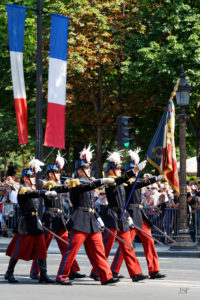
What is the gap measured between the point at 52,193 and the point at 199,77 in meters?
22.0

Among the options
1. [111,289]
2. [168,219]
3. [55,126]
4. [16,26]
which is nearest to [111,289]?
[111,289]

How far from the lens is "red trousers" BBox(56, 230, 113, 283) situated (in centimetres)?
1109

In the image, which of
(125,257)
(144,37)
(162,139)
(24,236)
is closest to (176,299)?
(125,257)

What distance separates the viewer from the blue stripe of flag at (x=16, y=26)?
1758 centimetres

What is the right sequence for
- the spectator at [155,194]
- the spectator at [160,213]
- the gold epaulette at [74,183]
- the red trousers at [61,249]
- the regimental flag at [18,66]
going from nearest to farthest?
the gold epaulette at [74,183] < the red trousers at [61,249] < the regimental flag at [18,66] < the spectator at [160,213] < the spectator at [155,194]

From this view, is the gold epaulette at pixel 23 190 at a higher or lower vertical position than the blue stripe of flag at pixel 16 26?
lower

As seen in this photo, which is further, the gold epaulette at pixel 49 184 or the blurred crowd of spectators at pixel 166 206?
the blurred crowd of spectators at pixel 166 206

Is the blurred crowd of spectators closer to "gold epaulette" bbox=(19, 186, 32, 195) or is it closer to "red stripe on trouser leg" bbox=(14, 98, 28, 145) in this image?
"red stripe on trouser leg" bbox=(14, 98, 28, 145)

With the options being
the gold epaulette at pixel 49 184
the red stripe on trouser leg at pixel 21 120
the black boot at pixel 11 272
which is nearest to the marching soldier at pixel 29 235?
the black boot at pixel 11 272

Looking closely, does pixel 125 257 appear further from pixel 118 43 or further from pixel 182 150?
pixel 118 43

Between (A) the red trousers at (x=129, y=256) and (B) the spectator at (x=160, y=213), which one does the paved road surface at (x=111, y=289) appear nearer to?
(A) the red trousers at (x=129, y=256)

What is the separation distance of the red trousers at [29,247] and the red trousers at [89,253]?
547 millimetres

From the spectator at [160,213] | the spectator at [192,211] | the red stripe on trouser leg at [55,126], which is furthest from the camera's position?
the spectator at [160,213]

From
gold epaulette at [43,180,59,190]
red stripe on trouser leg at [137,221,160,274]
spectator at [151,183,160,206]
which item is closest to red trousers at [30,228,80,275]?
gold epaulette at [43,180,59,190]
